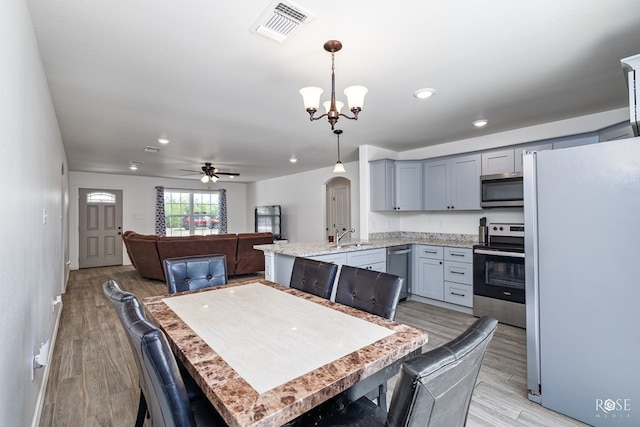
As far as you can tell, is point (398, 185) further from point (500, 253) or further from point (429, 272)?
point (500, 253)

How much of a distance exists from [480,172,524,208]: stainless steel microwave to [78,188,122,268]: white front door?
27.2 feet

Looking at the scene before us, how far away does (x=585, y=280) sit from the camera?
1.85m

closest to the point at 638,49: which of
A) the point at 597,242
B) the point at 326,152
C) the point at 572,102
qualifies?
the point at 572,102

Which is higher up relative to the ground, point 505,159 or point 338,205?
point 505,159

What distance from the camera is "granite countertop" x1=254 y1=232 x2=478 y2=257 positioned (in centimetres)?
343

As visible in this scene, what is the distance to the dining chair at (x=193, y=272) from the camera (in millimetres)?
2240

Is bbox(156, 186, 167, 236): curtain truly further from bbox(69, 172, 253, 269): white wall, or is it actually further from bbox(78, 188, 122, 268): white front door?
bbox(78, 188, 122, 268): white front door

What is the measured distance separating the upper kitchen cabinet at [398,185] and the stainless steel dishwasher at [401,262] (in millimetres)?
691

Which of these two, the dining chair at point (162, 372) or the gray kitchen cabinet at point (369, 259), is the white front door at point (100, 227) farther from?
the dining chair at point (162, 372)

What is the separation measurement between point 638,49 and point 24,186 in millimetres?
3956

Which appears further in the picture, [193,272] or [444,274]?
[444,274]

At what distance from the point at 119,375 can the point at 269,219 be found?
6237 millimetres

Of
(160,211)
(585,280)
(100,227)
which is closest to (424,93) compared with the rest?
(585,280)

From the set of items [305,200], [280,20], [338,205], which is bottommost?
[338,205]
